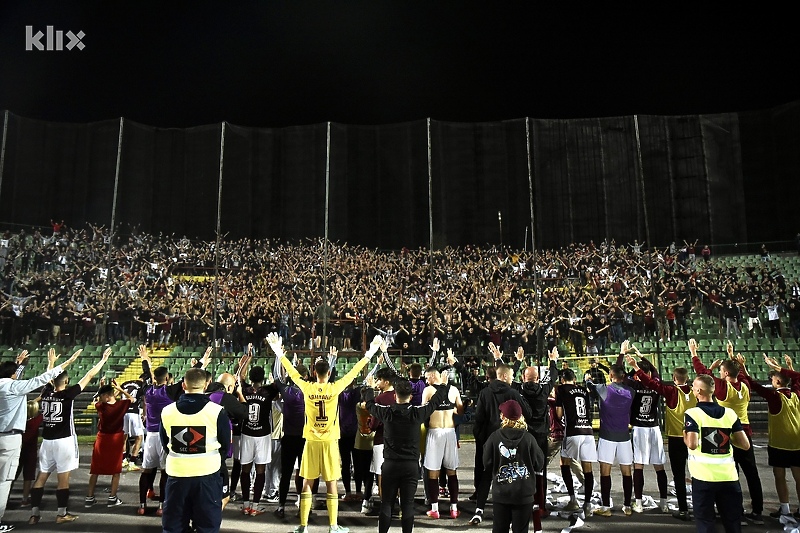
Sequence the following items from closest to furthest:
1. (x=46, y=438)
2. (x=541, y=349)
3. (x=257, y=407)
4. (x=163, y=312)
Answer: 1. (x=46, y=438)
2. (x=257, y=407)
3. (x=541, y=349)
4. (x=163, y=312)

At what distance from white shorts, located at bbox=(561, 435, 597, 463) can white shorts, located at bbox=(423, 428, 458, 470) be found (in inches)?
56.8

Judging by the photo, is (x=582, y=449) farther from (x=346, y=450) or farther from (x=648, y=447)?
(x=346, y=450)

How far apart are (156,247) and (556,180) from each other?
11097 millimetres

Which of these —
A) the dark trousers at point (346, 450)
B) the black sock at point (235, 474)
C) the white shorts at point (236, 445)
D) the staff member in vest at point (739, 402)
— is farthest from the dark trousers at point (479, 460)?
the black sock at point (235, 474)

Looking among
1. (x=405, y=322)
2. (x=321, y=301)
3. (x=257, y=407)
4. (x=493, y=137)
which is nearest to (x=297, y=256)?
(x=321, y=301)

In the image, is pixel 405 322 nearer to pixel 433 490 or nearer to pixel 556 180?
pixel 556 180

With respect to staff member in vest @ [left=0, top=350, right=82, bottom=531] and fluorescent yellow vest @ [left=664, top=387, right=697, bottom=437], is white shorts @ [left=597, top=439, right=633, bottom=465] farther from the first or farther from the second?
staff member in vest @ [left=0, top=350, right=82, bottom=531]

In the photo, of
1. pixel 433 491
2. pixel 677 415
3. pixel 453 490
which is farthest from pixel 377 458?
pixel 677 415

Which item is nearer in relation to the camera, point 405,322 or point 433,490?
point 433,490

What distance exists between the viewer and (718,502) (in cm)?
451

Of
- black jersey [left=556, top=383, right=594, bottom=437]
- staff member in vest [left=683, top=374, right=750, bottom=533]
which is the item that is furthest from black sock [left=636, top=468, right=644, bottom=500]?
staff member in vest [left=683, top=374, right=750, bottom=533]

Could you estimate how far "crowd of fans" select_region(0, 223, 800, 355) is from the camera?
14.1 m

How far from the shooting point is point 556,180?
49.1ft

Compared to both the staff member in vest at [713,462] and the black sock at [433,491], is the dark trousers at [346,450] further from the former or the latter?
the staff member in vest at [713,462]
